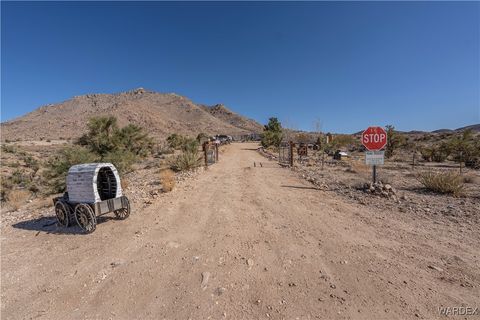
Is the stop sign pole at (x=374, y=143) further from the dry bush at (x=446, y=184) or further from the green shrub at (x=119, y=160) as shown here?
the green shrub at (x=119, y=160)

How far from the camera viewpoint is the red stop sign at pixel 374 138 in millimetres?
8398

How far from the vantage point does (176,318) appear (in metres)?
2.89

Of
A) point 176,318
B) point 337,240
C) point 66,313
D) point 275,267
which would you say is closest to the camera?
point 176,318

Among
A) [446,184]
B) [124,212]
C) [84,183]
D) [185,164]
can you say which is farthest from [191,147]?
[446,184]

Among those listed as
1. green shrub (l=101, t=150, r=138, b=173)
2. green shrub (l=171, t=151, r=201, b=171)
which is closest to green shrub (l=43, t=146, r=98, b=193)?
green shrub (l=101, t=150, r=138, b=173)

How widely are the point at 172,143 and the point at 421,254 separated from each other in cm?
3322

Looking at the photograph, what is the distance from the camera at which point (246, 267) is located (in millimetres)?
3861

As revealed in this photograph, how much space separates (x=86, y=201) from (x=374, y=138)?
8.80 m

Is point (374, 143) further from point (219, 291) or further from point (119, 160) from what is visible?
point (119, 160)

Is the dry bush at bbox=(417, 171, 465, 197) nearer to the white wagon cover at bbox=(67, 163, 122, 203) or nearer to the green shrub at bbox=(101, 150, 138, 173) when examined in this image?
the white wagon cover at bbox=(67, 163, 122, 203)

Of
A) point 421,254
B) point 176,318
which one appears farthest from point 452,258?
point 176,318

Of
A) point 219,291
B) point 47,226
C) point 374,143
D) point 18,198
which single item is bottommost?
point 219,291

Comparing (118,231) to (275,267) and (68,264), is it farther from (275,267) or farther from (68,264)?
(275,267)

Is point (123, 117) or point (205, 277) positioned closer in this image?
point (205, 277)
